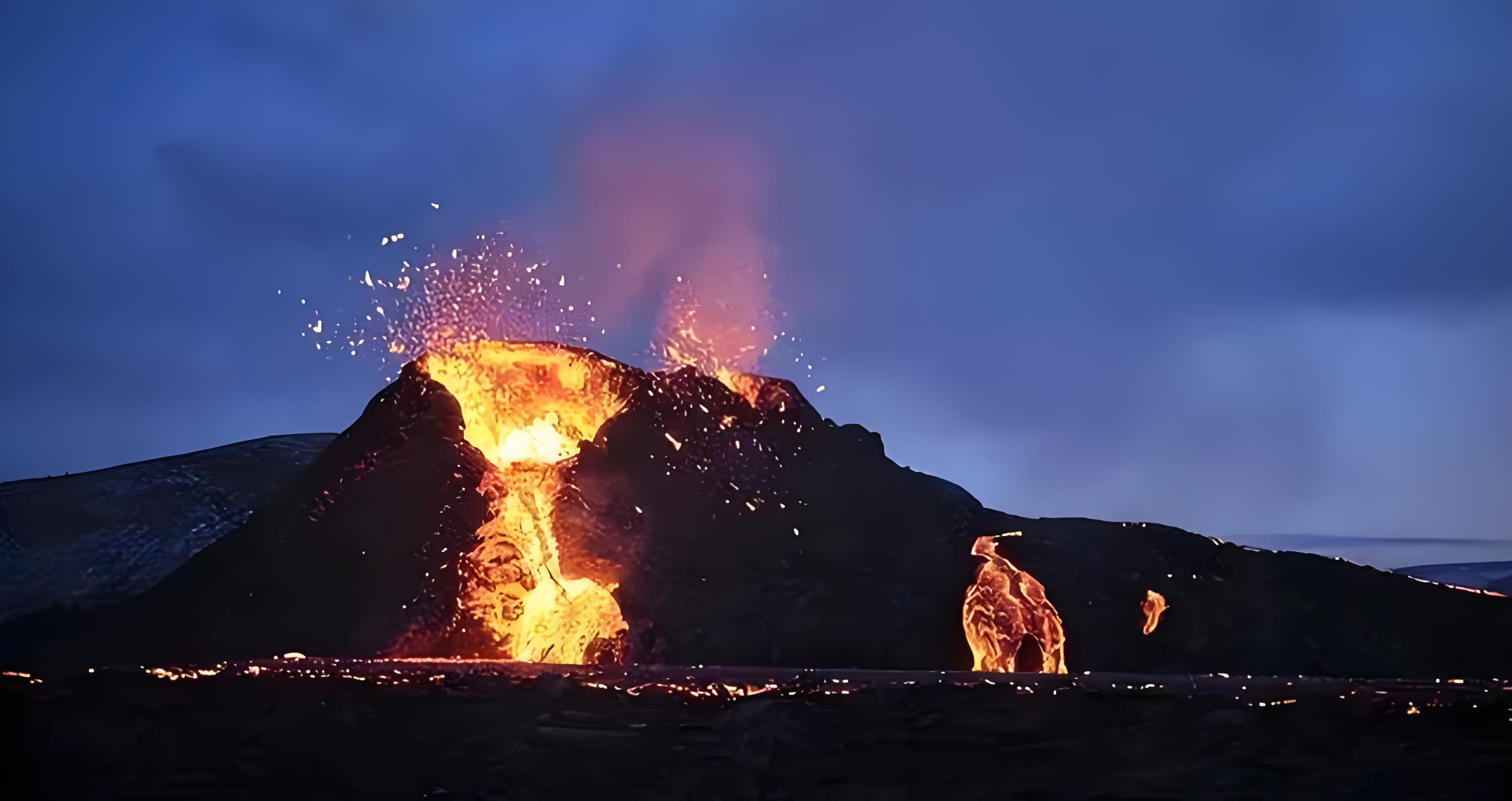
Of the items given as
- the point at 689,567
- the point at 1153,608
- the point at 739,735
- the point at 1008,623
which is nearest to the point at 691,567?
the point at 689,567

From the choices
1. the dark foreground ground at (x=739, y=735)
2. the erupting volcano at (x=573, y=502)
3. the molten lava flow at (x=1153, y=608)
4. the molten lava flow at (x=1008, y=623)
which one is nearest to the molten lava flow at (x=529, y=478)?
the erupting volcano at (x=573, y=502)

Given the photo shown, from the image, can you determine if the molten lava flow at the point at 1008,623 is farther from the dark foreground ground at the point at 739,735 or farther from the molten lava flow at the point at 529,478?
the dark foreground ground at the point at 739,735

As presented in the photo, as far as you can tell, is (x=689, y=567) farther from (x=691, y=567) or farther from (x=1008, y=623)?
(x=1008, y=623)

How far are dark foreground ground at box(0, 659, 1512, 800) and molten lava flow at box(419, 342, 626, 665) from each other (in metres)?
7.08

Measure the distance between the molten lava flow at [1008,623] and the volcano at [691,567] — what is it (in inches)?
1.5

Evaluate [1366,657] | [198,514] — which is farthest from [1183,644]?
[198,514]

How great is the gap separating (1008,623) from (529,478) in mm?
7473

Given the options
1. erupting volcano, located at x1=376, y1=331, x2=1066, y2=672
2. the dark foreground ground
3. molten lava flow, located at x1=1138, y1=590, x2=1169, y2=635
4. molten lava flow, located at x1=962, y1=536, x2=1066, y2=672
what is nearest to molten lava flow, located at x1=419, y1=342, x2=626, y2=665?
erupting volcano, located at x1=376, y1=331, x2=1066, y2=672

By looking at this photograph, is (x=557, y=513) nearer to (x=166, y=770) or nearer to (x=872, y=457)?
(x=872, y=457)

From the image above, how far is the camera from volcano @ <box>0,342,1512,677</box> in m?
12.5

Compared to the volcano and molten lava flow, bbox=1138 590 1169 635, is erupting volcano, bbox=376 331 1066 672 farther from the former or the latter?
molten lava flow, bbox=1138 590 1169 635

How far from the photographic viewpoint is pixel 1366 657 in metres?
14.2

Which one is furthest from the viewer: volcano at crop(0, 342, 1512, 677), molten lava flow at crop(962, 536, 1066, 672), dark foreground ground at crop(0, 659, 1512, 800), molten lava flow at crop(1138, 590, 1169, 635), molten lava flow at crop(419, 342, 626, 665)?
molten lava flow at crop(1138, 590, 1169, 635)

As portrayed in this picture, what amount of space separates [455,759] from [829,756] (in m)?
1.74
